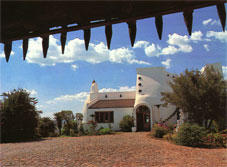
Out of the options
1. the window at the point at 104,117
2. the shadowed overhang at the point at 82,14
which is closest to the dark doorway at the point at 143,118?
the window at the point at 104,117

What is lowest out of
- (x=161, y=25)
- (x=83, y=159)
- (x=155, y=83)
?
(x=83, y=159)

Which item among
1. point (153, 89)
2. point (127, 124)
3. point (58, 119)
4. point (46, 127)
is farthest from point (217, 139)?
point (58, 119)

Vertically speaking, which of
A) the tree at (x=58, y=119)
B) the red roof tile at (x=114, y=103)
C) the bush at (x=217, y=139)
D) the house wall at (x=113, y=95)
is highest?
the house wall at (x=113, y=95)

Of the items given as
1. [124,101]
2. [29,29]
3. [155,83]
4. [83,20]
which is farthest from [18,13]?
[124,101]

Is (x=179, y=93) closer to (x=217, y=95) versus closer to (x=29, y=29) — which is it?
(x=217, y=95)

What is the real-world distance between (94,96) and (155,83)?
9.01m

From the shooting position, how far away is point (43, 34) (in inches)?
85.4

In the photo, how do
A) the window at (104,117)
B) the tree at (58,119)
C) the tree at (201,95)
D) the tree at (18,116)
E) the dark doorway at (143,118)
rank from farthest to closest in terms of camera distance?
the window at (104,117) < the tree at (58,119) < the dark doorway at (143,118) < the tree at (18,116) < the tree at (201,95)

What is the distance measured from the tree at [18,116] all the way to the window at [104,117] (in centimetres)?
887

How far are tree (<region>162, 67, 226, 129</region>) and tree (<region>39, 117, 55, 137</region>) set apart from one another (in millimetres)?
13559

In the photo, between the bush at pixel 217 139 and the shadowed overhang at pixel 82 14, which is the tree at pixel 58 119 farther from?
the shadowed overhang at pixel 82 14

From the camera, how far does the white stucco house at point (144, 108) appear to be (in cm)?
2295

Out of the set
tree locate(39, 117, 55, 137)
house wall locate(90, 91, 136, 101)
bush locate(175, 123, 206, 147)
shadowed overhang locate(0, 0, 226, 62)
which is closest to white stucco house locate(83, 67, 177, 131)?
house wall locate(90, 91, 136, 101)

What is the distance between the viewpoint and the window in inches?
940
